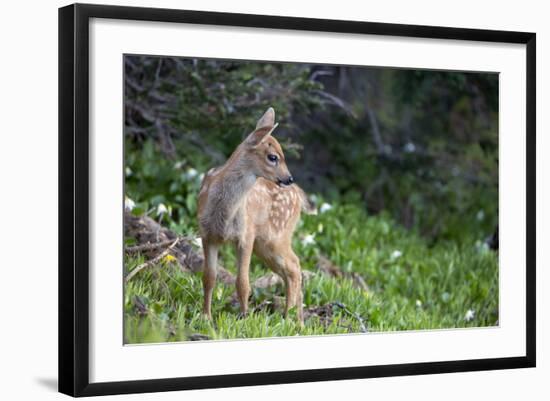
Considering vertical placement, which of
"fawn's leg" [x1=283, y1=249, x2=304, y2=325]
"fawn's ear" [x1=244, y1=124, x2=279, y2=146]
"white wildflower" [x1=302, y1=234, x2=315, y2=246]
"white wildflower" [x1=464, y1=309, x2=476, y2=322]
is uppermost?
"fawn's ear" [x1=244, y1=124, x2=279, y2=146]

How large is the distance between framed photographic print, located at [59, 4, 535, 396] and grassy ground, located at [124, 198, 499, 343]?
0.06 ft

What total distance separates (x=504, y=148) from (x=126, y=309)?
2.89 metres

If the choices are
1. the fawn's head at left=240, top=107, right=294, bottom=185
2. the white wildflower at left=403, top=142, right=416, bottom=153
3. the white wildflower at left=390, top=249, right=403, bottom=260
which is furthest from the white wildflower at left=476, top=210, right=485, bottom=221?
the fawn's head at left=240, top=107, right=294, bottom=185

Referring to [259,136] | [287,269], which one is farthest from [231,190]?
[287,269]

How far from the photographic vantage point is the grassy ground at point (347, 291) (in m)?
6.84

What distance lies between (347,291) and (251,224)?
56.1 inches

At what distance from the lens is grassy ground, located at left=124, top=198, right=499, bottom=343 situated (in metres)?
6.84

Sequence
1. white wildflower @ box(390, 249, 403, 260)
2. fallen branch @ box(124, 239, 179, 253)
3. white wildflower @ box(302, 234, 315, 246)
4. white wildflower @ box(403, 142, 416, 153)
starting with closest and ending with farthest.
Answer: fallen branch @ box(124, 239, 179, 253), white wildflower @ box(302, 234, 315, 246), white wildflower @ box(390, 249, 403, 260), white wildflower @ box(403, 142, 416, 153)

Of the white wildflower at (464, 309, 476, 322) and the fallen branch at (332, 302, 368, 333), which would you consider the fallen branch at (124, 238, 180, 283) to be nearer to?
the fallen branch at (332, 302, 368, 333)

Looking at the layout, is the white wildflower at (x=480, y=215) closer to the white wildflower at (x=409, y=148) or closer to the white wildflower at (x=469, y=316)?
the white wildflower at (x=409, y=148)

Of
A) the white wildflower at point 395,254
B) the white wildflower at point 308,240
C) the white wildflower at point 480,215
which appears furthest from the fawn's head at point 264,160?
the white wildflower at point 480,215

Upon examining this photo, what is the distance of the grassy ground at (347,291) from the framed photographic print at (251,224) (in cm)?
2

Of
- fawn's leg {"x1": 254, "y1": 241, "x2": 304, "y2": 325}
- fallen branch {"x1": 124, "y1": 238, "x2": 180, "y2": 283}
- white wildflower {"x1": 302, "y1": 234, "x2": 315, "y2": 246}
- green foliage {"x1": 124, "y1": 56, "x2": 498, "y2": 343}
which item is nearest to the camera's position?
fallen branch {"x1": 124, "y1": 238, "x2": 180, "y2": 283}

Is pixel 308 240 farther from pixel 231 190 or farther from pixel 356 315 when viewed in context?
pixel 231 190
